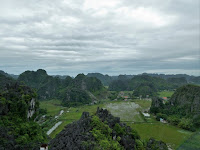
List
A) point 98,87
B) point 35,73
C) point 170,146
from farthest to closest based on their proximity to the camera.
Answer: point 35,73 → point 98,87 → point 170,146

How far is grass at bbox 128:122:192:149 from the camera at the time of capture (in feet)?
117

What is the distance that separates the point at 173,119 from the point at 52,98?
274ft

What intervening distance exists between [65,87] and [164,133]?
90.8 metres

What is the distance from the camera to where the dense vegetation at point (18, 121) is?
73.2ft

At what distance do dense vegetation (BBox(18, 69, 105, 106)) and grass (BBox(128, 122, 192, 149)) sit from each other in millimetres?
49746

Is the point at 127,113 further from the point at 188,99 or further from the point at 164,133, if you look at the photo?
the point at 188,99

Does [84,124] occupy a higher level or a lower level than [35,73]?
lower

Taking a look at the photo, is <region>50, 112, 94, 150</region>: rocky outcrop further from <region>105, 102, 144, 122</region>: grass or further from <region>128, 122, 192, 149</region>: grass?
<region>105, 102, 144, 122</region>: grass

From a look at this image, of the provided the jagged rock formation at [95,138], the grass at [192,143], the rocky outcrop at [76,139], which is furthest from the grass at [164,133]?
the rocky outcrop at [76,139]

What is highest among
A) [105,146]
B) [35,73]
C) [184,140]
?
[35,73]

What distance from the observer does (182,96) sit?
63.1m

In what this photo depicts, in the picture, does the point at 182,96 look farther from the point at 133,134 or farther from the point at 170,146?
the point at 133,134

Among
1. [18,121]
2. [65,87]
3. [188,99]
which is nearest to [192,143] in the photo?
[188,99]

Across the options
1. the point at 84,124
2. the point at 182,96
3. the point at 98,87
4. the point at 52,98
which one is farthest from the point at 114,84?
the point at 84,124
